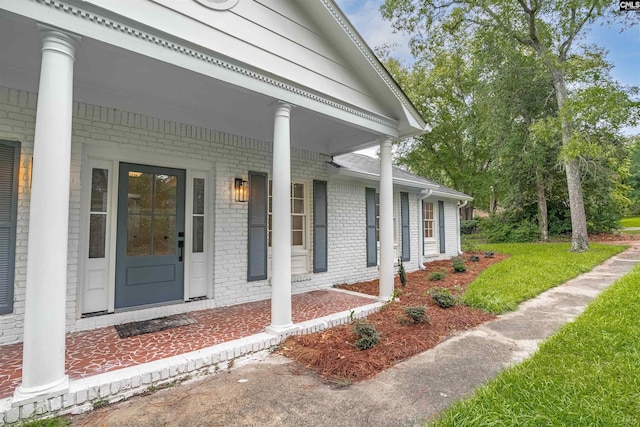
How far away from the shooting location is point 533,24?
440 inches

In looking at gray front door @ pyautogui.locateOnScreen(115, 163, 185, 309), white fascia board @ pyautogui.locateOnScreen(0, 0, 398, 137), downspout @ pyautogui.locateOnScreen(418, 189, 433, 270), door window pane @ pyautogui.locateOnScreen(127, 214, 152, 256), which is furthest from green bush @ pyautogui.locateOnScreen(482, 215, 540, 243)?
door window pane @ pyautogui.locateOnScreen(127, 214, 152, 256)

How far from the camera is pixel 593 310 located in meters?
4.45

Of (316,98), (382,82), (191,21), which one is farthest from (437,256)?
(191,21)

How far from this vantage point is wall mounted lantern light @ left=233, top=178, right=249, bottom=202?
5086 mm

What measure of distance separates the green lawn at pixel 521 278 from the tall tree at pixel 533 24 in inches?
113

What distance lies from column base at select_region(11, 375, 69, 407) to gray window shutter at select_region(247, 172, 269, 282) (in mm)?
2967

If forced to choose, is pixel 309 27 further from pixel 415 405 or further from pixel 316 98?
pixel 415 405

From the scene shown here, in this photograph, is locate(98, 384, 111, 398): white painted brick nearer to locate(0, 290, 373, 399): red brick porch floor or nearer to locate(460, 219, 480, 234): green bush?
locate(0, 290, 373, 399): red brick porch floor

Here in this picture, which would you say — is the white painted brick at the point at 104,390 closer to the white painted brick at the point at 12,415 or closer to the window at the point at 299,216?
the white painted brick at the point at 12,415

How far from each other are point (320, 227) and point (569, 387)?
4330 millimetres

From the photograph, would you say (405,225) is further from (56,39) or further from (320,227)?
(56,39)

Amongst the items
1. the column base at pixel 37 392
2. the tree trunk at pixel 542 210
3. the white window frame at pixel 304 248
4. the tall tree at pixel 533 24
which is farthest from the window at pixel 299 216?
the tree trunk at pixel 542 210

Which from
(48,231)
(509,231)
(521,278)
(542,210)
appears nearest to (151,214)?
(48,231)

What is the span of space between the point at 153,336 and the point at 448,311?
3975 millimetres
